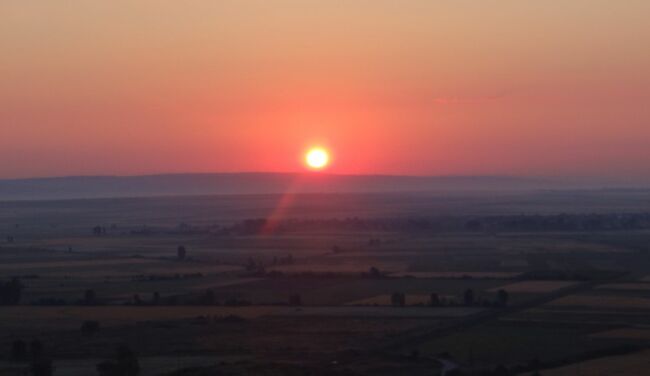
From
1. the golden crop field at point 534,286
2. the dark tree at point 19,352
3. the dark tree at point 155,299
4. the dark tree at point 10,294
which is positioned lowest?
the dark tree at point 19,352

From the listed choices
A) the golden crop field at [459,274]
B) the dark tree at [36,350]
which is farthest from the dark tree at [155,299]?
the golden crop field at [459,274]

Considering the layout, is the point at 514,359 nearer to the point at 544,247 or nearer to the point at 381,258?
the point at 381,258

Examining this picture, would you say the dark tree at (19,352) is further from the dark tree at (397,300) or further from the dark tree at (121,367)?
the dark tree at (397,300)

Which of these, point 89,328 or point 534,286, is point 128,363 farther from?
point 534,286

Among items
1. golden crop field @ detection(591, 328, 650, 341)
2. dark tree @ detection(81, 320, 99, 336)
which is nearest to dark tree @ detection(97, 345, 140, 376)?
dark tree @ detection(81, 320, 99, 336)

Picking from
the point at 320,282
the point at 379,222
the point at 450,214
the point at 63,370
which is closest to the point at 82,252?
the point at 320,282

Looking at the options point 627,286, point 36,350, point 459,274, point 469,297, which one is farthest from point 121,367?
point 459,274
